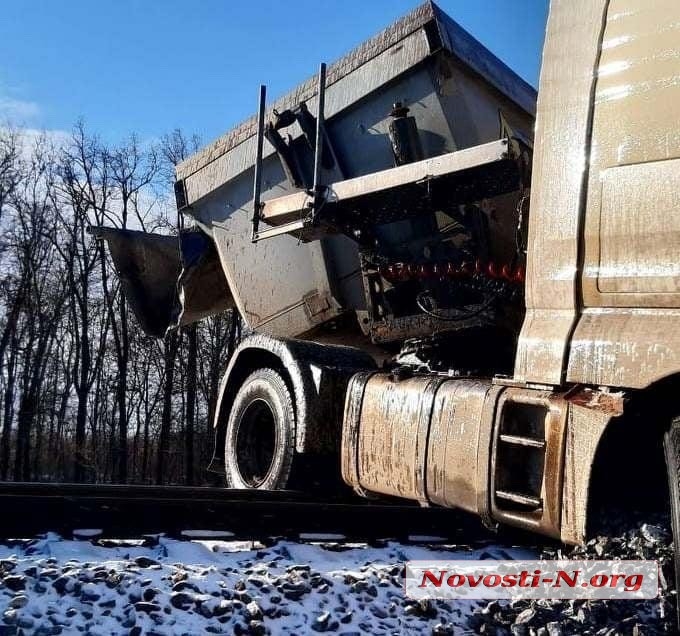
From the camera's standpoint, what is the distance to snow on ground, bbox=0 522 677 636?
2621 mm

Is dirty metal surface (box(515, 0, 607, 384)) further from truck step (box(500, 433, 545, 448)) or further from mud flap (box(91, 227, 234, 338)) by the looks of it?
mud flap (box(91, 227, 234, 338))

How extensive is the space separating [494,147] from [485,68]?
1326 mm

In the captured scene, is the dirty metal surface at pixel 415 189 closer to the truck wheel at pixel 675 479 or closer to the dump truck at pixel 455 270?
the dump truck at pixel 455 270

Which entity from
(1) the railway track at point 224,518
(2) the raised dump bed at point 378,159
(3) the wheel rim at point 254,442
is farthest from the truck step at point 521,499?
(3) the wheel rim at point 254,442

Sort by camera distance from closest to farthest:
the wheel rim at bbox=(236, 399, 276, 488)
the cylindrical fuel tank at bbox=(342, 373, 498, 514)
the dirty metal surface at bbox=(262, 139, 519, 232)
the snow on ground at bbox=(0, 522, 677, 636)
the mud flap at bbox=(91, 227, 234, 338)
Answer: the snow on ground at bbox=(0, 522, 677, 636), the cylindrical fuel tank at bbox=(342, 373, 498, 514), the dirty metal surface at bbox=(262, 139, 519, 232), the wheel rim at bbox=(236, 399, 276, 488), the mud flap at bbox=(91, 227, 234, 338)

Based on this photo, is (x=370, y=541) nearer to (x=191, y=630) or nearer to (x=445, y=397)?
(x=445, y=397)

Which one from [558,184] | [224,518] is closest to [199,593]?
[224,518]

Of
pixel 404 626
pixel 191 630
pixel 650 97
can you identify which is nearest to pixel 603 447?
pixel 404 626

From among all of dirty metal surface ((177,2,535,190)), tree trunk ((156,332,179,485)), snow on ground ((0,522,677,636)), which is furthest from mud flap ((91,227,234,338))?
tree trunk ((156,332,179,485))

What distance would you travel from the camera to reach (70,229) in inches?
1133

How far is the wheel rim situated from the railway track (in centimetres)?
179

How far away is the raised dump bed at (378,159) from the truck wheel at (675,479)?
6.02ft

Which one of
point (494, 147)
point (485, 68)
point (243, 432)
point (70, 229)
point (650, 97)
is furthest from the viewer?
point (70, 229)

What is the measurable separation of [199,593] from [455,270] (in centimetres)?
258
